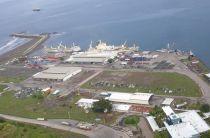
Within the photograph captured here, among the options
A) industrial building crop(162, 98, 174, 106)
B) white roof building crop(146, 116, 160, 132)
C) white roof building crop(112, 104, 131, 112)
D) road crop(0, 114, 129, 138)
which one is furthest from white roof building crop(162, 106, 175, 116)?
white roof building crop(112, 104, 131, 112)

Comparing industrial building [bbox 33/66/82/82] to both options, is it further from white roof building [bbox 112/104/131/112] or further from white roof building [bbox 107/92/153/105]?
white roof building [bbox 112/104/131/112]

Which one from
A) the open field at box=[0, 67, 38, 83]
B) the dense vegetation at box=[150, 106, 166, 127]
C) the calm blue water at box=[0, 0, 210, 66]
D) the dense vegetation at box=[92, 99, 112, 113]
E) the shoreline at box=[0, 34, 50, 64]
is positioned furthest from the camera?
the shoreline at box=[0, 34, 50, 64]

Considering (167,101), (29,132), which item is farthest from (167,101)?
(29,132)

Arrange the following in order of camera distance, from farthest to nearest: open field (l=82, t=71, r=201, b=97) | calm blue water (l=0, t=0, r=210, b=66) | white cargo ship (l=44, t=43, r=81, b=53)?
white cargo ship (l=44, t=43, r=81, b=53) → calm blue water (l=0, t=0, r=210, b=66) → open field (l=82, t=71, r=201, b=97)

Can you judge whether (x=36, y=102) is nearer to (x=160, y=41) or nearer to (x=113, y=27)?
(x=160, y=41)

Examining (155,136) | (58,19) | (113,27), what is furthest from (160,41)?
(58,19)

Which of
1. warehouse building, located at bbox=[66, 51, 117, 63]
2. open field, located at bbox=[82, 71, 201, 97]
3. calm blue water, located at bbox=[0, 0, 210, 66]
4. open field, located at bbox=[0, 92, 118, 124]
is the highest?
calm blue water, located at bbox=[0, 0, 210, 66]
